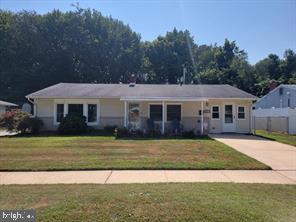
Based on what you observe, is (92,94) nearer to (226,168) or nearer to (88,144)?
(88,144)

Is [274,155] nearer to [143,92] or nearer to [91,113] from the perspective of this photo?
[143,92]

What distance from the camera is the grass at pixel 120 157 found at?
11.4 m

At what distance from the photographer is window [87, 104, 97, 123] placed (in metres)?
24.8

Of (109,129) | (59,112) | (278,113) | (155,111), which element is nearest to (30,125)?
(59,112)

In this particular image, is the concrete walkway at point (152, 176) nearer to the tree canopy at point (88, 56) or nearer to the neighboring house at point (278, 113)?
the neighboring house at point (278, 113)

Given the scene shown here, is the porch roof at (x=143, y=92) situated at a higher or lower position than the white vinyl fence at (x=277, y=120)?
higher

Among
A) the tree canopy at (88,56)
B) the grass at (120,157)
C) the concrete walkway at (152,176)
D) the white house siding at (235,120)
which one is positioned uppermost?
the tree canopy at (88,56)

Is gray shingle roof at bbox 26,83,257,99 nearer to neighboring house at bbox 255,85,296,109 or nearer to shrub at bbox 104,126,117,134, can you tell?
shrub at bbox 104,126,117,134

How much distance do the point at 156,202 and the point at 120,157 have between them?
21.7 feet

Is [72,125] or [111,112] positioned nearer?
[72,125]

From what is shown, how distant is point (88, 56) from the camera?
4972cm

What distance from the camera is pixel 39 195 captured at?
7.25m

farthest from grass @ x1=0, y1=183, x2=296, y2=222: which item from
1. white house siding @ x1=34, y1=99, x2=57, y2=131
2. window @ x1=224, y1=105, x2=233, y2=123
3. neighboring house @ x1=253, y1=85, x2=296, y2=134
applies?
neighboring house @ x1=253, y1=85, x2=296, y2=134

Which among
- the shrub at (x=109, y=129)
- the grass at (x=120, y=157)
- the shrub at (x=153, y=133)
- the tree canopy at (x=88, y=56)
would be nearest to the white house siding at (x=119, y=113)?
the shrub at (x=109, y=129)
